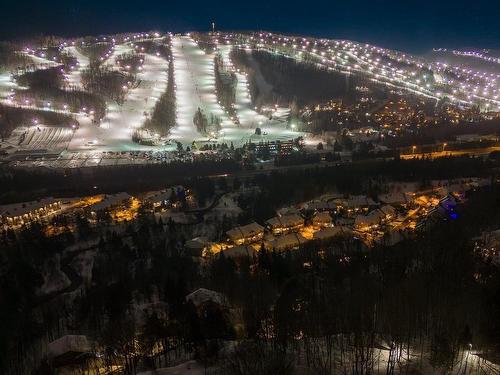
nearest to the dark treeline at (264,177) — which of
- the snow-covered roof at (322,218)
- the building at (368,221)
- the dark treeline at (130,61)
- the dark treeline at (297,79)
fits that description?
the snow-covered roof at (322,218)

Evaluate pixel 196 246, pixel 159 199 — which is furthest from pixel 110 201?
pixel 196 246

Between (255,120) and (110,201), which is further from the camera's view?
(255,120)

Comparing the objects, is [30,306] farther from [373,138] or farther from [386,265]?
[373,138]

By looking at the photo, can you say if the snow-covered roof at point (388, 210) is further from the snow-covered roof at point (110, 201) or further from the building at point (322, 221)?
the snow-covered roof at point (110, 201)

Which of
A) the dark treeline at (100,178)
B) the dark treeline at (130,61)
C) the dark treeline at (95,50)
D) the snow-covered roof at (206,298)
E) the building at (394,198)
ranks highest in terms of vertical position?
the dark treeline at (95,50)

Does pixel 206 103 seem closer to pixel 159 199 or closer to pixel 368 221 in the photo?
pixel 159 199

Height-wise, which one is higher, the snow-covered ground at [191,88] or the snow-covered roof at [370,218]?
the snow-covered ground at [191,88]
